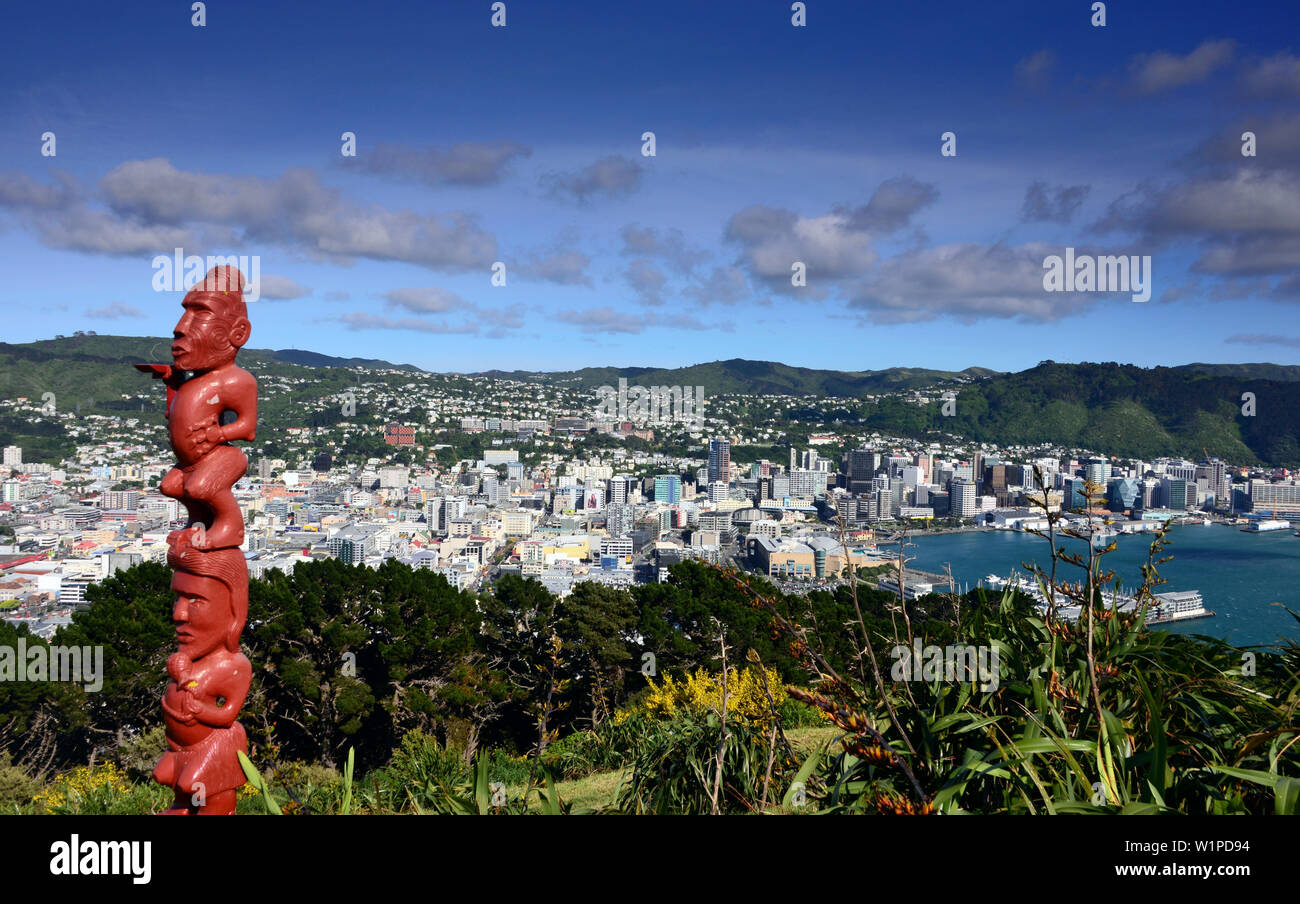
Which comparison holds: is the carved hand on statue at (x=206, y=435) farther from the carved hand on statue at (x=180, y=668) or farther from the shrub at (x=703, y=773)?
the shrub at (x=703, y=773)

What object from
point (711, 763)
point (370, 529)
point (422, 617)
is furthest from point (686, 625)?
point (370, 529)

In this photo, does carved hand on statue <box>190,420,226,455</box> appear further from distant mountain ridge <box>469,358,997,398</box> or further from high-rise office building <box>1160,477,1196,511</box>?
distant mountain ridge <box>469,358,997,398</box>

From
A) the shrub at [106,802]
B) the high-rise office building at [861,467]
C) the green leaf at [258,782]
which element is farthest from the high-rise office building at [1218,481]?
the green leaf at [258,782]

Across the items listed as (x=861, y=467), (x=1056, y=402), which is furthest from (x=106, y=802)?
(x=1056, y=402)

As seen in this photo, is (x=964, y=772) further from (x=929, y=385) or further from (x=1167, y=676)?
(x=929, y=385)

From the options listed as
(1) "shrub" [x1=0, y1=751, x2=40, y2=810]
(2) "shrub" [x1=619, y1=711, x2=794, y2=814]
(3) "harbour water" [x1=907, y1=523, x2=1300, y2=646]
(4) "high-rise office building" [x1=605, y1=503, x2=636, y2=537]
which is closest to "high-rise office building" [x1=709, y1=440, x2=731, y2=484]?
(4) "high-rise office building" [x1=605, y1=503, x2=636, y2=537]
